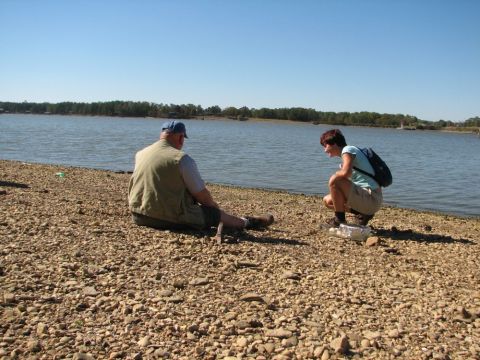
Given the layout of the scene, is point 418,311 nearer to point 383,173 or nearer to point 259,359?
point 259,359

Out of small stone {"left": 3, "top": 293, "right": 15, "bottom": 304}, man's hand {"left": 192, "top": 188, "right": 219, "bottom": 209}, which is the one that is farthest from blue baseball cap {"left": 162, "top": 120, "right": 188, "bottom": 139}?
small stone {"left": 3, "top": 293, "right": 15, "bottom": 304}

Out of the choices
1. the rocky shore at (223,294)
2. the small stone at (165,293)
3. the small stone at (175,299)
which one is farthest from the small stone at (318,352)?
the small stone at (165,293)

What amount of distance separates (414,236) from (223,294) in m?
4.99

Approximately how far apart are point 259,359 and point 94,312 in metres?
1.48

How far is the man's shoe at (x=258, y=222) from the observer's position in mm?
7668

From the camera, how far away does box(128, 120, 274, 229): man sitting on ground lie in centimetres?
661

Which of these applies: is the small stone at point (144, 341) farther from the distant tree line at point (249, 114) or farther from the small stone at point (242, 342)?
the distant tree line at point (249, 114)

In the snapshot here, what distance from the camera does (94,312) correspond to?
4.11 meters

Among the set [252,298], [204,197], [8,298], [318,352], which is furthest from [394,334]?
[204,197]

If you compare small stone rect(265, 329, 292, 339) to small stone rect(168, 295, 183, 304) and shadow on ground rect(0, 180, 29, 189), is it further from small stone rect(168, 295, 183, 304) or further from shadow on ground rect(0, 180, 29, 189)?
shadow on ground rect(0, 180, 29, 189)

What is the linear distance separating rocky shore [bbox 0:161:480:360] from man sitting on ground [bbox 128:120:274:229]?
24 cm

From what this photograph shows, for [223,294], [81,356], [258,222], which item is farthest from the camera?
[258,222]

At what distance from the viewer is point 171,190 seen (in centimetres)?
670

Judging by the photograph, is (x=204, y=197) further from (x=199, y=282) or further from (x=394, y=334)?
(x=394, y=334)
